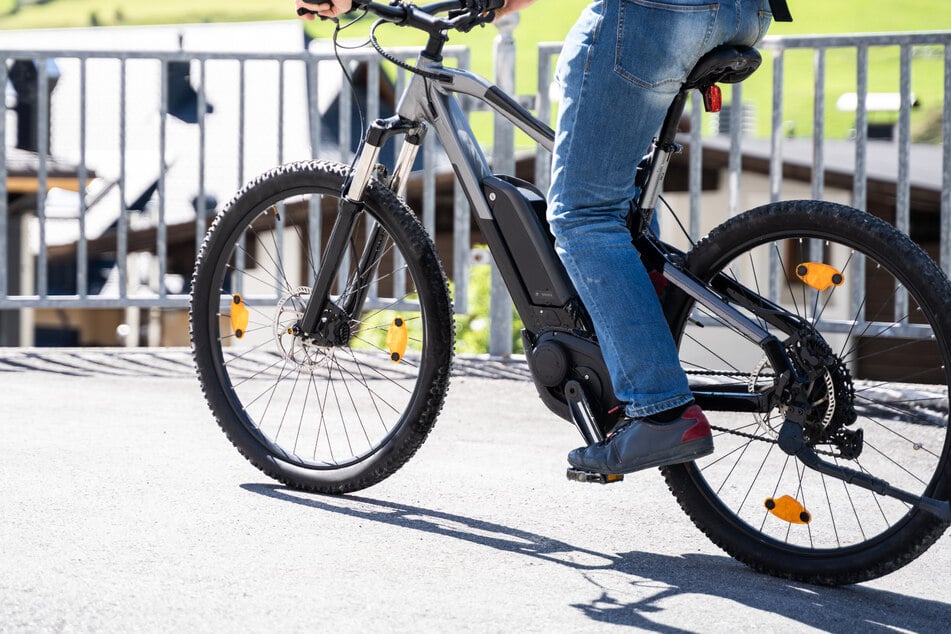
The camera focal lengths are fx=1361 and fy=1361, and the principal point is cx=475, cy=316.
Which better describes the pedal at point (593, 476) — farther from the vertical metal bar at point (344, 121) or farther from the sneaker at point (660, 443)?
the vertical metal bar at point (344, 121)

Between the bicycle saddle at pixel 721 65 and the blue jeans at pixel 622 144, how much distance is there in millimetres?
22

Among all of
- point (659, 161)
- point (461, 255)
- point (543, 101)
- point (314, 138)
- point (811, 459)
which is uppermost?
point (543, 101)

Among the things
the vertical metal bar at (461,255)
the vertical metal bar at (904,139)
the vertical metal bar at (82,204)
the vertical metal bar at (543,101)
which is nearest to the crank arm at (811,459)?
the vertical metal bar at (904,139)

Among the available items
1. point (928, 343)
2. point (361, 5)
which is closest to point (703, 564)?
point (928, 343)

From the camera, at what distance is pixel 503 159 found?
6266mm

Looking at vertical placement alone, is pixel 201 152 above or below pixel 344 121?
below

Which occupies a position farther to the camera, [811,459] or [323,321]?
[323,321]

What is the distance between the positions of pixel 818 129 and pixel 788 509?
323cm

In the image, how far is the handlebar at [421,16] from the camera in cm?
337

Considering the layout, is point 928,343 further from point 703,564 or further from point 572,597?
point 572,597

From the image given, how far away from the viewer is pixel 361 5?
3.41 meters

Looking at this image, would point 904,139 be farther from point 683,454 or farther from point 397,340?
point 683,454

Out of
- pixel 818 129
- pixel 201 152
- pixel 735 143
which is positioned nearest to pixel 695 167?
pixel 735 143

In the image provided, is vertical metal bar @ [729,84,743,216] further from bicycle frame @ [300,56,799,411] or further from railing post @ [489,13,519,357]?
bicycle frame @ [300,56,799,411]
